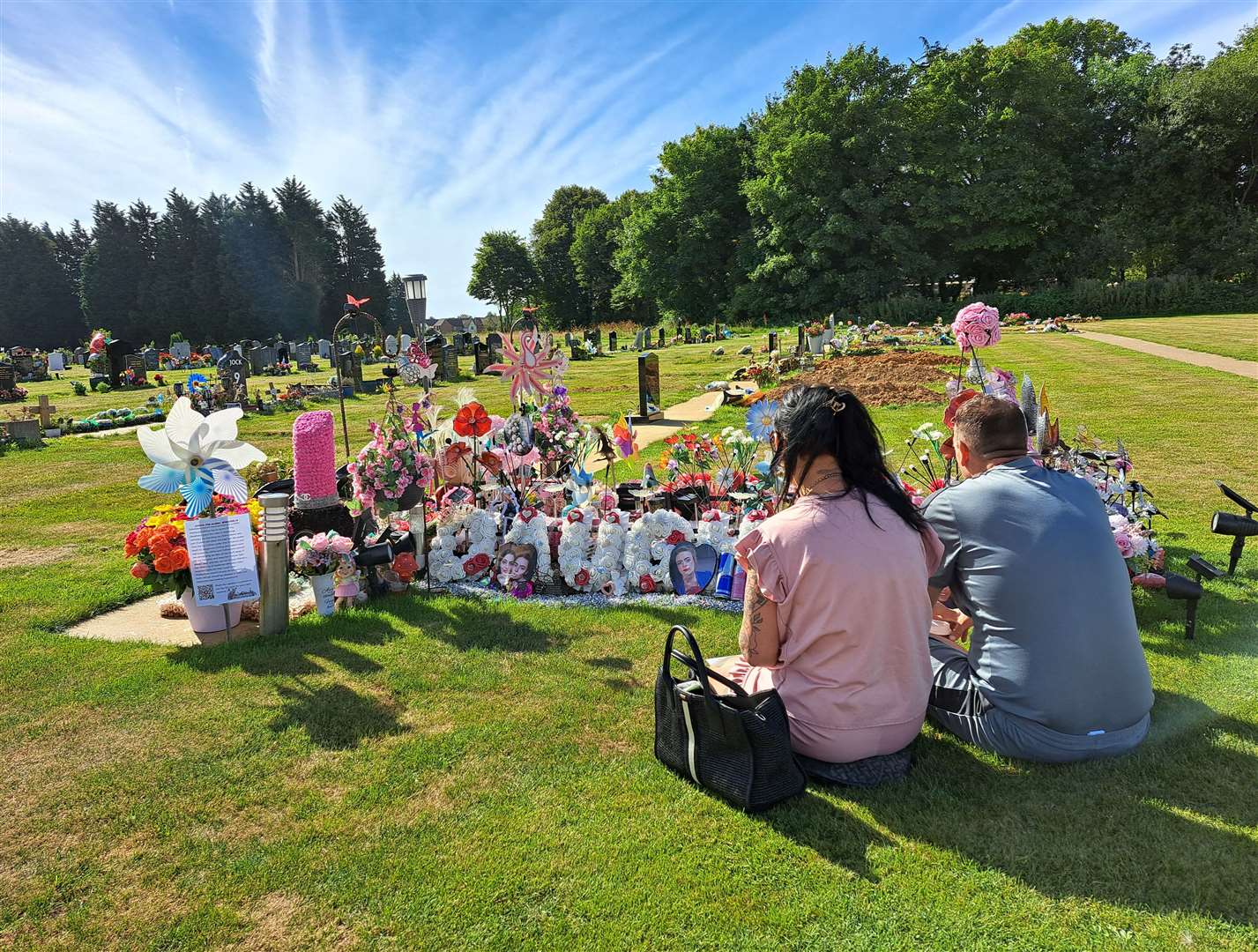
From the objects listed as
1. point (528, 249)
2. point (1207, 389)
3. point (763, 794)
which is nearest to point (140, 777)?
point (763, 794)

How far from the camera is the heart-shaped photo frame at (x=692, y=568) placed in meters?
5.09

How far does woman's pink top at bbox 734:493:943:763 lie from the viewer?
2.58m

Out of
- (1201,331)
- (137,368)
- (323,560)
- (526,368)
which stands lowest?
(323,560)

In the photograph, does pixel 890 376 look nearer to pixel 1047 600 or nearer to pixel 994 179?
pixel 1047 600

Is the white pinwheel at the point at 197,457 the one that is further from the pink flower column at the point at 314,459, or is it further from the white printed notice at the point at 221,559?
the pink flower column at the point at 314,459

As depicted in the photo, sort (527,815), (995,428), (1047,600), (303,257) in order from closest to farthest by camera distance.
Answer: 1. (1047,600)
2. (527,815)
3. (995,428)
4. (303,257)

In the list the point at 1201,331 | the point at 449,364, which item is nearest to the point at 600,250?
the point at 449,364

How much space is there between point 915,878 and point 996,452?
1657mm

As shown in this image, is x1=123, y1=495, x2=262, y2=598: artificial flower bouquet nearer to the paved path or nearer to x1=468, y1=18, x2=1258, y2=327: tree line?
the paved path

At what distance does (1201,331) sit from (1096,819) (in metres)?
25.9

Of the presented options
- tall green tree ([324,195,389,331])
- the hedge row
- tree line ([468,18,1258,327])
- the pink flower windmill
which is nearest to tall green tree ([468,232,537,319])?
tall green tree ([324,195,389,331])

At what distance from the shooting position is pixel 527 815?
Answer: 113 inches

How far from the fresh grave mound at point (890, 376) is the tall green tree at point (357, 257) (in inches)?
1999

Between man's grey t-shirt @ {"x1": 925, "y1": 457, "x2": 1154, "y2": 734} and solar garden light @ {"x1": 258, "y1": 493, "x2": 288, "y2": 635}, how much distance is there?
3736 mm
